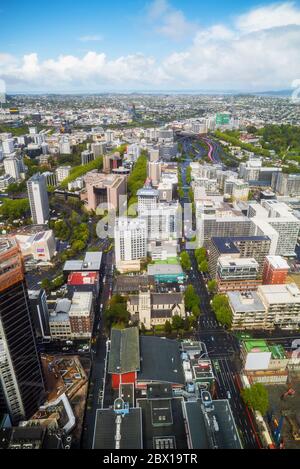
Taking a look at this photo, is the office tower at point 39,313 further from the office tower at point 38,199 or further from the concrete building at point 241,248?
the office tower at point 38,199

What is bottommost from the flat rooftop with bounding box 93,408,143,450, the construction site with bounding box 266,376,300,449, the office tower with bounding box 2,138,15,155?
the construction site with bounding box 266,376,300,449

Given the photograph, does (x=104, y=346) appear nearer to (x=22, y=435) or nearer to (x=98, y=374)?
(x=98, y=374)

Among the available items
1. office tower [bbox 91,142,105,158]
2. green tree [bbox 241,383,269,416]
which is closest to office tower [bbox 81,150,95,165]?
office tower [bbox 91,142,105,158]

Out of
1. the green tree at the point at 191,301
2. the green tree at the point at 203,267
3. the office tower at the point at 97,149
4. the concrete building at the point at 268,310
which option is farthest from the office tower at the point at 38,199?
the office tower at the point at 97,149

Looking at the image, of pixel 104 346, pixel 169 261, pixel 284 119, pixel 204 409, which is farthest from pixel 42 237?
pixel 284 119

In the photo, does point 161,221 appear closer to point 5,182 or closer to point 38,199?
point 38,199

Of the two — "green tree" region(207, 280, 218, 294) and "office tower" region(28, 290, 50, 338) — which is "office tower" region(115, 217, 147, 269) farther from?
"office tower" region(28, 290, 50, 338)
